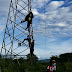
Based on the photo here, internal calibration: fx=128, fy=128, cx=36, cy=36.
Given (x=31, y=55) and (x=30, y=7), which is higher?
(x=30, y=7)

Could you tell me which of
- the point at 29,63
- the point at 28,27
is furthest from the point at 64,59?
the point at 28,27

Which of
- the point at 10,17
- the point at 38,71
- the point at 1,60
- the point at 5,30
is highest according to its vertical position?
the point at 10,17

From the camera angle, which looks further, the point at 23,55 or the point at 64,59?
the point at 64,59

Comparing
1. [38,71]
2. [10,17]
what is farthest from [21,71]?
[10,17]

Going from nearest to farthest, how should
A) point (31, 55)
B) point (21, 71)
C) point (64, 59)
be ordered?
point (21, 71) < point (31, 55) < point (64, 59)

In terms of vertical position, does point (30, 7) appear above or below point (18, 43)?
above

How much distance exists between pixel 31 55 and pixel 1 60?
3271 mm

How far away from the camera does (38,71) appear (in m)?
12.1

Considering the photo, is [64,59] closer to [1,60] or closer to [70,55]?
[70,55]

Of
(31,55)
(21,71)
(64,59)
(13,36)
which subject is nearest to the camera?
(21,71)

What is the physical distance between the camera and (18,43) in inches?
506

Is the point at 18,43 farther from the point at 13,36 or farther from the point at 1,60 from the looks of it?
the point at 1,60

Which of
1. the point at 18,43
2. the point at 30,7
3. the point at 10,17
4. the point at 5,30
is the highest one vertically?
the point at 30,7

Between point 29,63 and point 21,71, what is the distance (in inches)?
94.2
